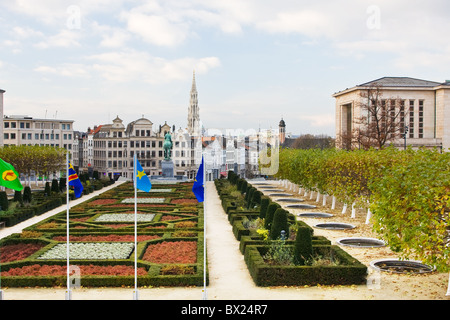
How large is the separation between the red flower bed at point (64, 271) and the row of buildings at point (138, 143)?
266ft

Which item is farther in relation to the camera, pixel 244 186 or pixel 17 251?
pixel 244 186

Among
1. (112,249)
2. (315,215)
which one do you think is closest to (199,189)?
(112,249)

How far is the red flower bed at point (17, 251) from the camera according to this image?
22.8 m

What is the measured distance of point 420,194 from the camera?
16.7m

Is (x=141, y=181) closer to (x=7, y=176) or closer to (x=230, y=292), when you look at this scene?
(x=7, y=176)

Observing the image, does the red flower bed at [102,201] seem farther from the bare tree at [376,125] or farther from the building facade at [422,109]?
the building facade at [422,109]

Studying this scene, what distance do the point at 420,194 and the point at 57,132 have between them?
109 m

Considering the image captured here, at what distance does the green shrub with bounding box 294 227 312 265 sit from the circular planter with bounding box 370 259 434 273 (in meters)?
3.16

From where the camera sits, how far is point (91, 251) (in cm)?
2398

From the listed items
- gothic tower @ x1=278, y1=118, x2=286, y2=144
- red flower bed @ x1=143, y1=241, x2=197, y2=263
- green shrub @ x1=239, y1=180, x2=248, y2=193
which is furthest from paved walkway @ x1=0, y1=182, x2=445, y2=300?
gothic tower @ x1=278, y1=118, x2=286, y2=144

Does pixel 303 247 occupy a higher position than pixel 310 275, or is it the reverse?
pixel 303 247

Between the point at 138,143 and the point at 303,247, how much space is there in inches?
3644

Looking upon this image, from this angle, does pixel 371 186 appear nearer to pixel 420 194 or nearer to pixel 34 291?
pixel 420 194

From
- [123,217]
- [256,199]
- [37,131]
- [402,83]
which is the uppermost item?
[402,83]
